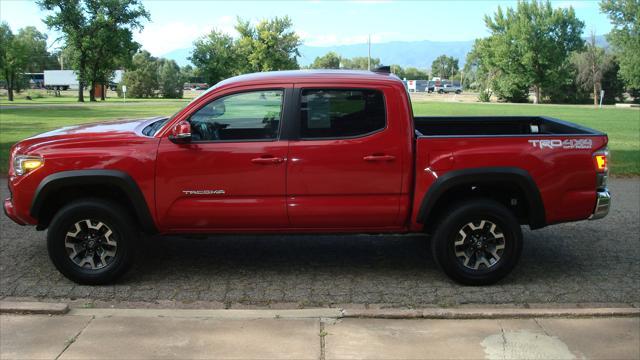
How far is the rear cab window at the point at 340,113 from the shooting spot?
517 cm

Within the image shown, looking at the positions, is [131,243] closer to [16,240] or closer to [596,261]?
[16,240]

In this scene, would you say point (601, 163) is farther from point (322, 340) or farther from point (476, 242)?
point (322, 340)

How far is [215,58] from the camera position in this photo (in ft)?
256

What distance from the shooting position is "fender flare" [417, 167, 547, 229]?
16.6 feet

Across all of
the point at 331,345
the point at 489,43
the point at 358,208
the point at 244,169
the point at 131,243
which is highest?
the point at 489,43

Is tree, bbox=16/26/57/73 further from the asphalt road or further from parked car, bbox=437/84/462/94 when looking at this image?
the asphalt road

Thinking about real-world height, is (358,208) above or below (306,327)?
above

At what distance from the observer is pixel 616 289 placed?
17.5ft

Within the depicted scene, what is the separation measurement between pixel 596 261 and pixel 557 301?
145 centimetres

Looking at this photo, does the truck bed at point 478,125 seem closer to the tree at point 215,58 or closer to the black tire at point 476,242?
the black tire at point 476,242

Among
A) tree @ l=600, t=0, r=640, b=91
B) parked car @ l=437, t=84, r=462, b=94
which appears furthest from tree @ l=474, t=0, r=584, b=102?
parked car @ l=437, t=84, r=462, b=94

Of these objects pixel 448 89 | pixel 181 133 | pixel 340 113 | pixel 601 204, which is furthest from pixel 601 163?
pixel 448 89

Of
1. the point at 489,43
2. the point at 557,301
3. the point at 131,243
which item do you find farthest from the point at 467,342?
the point at 489,43

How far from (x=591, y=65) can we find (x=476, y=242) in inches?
3244
